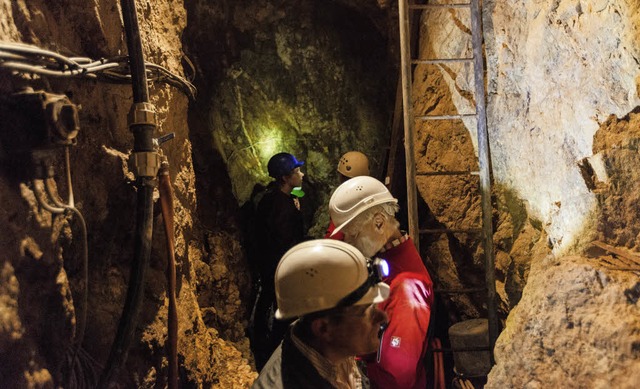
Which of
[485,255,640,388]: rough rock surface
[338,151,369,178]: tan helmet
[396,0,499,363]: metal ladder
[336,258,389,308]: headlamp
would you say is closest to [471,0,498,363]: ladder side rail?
[396,0,499,363]: metal ladder

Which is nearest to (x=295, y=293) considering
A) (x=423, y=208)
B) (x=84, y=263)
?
(x=84, y=263)

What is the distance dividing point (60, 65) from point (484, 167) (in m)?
2.92

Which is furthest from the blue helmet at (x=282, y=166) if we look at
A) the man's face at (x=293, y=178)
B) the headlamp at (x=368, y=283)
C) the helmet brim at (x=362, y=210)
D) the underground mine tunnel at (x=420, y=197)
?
the headlamp at (x=368, y=283)

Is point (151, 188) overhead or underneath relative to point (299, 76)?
underneath

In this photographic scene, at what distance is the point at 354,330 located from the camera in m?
1.75

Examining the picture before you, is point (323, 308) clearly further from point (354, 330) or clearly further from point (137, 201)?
point (137, 201)

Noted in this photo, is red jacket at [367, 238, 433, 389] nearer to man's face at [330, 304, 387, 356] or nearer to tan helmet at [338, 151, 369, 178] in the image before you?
man's face at [330, 304, 387, 356]

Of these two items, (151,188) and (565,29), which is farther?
(565,29)

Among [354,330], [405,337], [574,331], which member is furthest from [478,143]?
[354,330]

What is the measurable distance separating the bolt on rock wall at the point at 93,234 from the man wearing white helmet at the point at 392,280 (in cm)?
106

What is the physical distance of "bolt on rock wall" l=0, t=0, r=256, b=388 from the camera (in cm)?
171

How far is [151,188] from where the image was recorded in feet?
7.62

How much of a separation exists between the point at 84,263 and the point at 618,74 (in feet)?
8.09

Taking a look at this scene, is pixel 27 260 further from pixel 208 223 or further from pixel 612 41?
pixel 208 223
